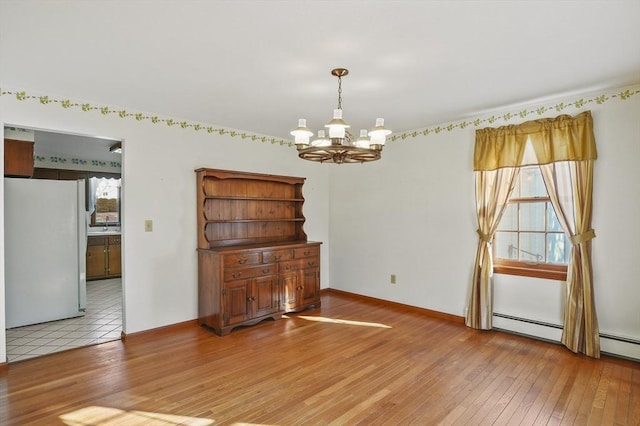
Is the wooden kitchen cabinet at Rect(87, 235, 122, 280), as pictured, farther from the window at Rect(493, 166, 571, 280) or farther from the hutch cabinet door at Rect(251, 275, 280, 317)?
the window at Rect(493, 166, 571, 280)

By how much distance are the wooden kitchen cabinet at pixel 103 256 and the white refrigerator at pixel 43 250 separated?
2223 millimetres

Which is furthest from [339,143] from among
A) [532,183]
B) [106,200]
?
[106,200]

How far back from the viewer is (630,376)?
273 cm

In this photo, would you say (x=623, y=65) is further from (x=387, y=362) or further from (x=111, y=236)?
(x=111, y=236)

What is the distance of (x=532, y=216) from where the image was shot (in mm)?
3637

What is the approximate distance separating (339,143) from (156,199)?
243 cm

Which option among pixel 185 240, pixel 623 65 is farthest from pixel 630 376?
pixel 185 240

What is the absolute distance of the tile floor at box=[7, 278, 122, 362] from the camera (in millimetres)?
A: 3314

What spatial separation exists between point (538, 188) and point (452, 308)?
169 cm

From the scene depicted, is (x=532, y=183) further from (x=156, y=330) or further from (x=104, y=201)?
(x=104, y=201)

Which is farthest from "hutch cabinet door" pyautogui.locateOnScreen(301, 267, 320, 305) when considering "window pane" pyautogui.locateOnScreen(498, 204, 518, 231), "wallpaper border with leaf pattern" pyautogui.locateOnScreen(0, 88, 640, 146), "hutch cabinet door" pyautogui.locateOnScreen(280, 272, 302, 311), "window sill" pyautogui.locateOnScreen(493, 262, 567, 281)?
"window pane" pyautogui.locateOnScreen(498, 204, 518, 231)

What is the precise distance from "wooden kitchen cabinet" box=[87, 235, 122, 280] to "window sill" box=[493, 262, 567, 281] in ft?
21.4

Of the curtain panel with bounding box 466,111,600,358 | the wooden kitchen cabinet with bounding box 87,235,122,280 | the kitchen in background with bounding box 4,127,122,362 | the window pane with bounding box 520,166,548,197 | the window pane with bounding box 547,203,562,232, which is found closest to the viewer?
the curtain panel with bounding box 466,111,600,358

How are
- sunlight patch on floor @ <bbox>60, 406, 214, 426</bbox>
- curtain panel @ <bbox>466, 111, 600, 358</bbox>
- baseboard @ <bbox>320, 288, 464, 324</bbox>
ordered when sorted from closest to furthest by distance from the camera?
sunlight patch on floor @ <bbox>60, 406, 214, 426</bbox>, curtain panel @ <bbox>466, 111, 600, 358</bbox>, baseboard @ <bbox>320, 288, 464, 324</bbox>
